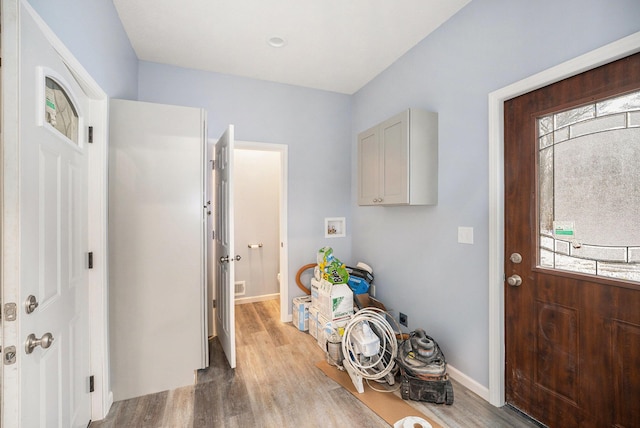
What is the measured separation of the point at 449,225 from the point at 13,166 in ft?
8.00

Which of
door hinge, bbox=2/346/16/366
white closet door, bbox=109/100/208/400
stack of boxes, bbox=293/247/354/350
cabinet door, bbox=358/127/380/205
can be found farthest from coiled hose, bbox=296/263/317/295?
door hinge, bbox=2/346/16/366

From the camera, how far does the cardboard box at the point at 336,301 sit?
263cm

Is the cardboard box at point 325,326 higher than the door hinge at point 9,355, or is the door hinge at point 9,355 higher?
the door hinge at point 9,355

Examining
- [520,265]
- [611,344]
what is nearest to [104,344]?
[520,265]

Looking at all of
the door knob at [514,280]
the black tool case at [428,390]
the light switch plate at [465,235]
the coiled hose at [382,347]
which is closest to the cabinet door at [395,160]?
the light switch plate at [465,235]

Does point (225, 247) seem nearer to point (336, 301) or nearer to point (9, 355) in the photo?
point (336, 301)

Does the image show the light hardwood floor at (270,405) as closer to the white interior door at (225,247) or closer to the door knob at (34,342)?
the white interior door at (225,247)

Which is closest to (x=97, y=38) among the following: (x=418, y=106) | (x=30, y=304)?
(x=30, y=304)

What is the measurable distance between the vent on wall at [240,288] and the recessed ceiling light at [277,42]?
303cm

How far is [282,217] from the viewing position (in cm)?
335

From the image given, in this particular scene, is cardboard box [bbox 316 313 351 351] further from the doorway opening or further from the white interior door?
the doorway opening

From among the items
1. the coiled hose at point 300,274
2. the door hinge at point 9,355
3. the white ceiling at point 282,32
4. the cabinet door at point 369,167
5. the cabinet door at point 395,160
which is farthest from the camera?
the coiled hose at point 300,274

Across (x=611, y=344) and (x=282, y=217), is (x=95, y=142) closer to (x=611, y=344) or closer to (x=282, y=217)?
(x=282, y=217)

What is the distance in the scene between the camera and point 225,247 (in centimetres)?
246
